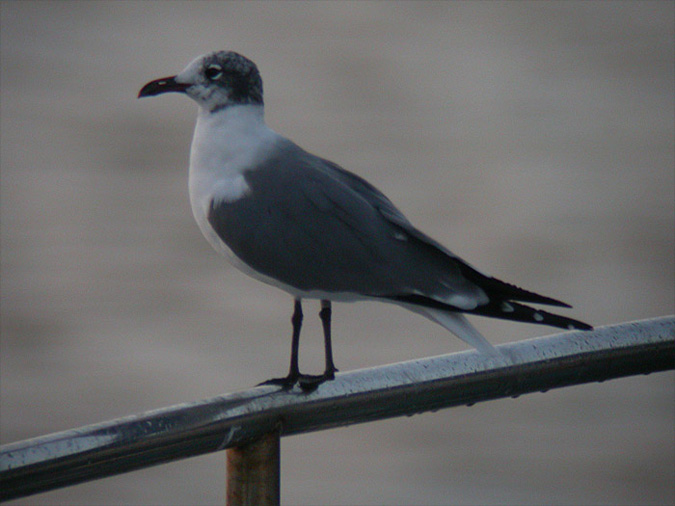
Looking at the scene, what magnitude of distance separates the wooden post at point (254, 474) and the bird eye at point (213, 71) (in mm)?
882

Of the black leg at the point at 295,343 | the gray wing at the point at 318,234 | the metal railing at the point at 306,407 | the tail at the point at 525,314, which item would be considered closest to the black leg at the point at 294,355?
the black leg at the point at 295,343

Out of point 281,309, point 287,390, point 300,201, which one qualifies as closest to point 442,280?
point 300,201

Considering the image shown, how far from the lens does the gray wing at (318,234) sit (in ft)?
6.41

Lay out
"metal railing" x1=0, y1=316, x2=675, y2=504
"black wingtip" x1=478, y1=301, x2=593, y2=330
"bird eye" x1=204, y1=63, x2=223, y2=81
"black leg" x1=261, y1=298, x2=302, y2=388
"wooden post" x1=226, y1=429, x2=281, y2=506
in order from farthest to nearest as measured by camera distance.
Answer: "bird eye" x1=204, y1=63, x2=223, y2=81
"black leg" x1=261, y1=298, x2=302, y2=388
"black wingtip" x1=478, y1=301, x2=593, y2=330
"wooden post" x1=226, y1=429, x2=281, y2=506
"metal railing" x1=0, y1=316, x2=675, y2=504

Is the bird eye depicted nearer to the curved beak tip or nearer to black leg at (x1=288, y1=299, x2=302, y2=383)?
the curved beak tip

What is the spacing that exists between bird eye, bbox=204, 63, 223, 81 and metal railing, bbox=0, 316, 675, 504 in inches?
31.6

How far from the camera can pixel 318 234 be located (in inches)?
78.9

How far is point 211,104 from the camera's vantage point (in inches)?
81.6

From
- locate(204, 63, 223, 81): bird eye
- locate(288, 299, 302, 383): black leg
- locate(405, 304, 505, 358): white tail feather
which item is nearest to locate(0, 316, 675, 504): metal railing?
locate(405, 304, 505, 358): white tail feather

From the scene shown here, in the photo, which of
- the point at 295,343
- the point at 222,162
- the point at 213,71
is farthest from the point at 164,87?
the point at 295,343

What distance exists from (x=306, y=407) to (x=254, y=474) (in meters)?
0.11

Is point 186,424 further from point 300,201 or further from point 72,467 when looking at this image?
point 300,201

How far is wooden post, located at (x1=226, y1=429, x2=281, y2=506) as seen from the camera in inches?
52.9

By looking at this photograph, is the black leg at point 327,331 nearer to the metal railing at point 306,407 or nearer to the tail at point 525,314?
the tail at point 525,314
